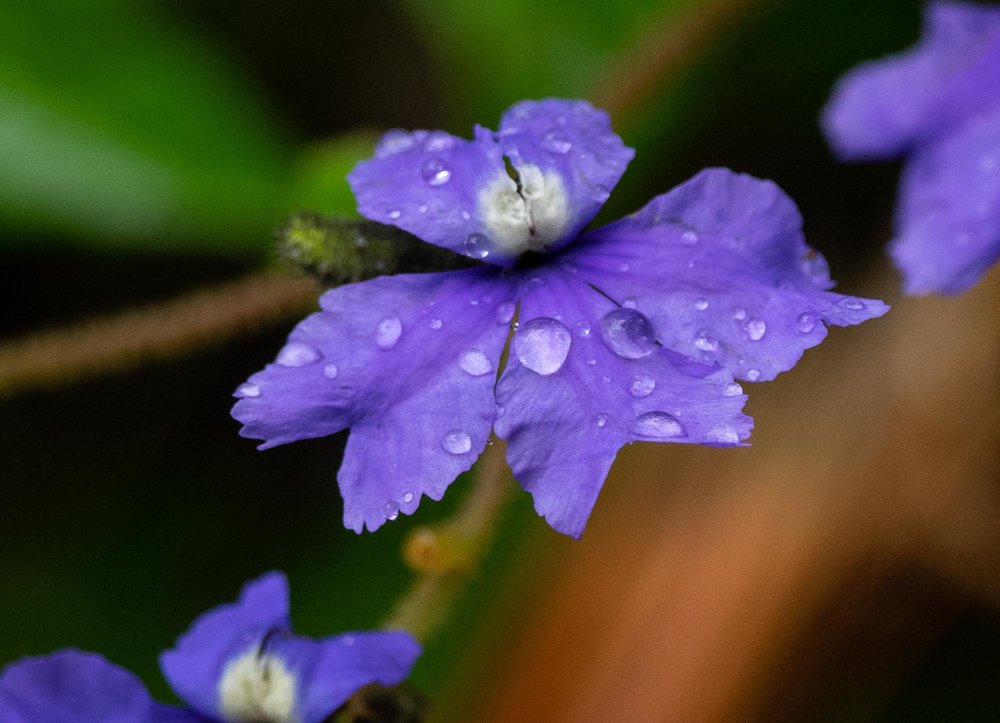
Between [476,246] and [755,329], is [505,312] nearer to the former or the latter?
[476,246]

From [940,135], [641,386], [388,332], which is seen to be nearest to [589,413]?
[641,386]

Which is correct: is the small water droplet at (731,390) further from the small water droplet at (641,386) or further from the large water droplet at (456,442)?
the large water droplet at (456,442)

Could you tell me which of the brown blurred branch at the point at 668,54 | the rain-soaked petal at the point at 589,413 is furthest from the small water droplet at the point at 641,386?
the brown blurred branch at the point at 668,54

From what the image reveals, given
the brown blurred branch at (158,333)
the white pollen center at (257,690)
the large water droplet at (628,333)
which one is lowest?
the white pollen center at (257,690)

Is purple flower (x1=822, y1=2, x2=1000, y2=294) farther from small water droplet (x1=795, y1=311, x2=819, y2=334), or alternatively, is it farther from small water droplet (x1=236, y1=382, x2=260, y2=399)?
small water droplet (x1=236, y1=382, x2=260, y2=399)

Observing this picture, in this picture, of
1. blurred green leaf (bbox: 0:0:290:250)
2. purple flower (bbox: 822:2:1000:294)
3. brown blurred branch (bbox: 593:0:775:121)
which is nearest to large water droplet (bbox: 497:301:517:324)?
purple flower (bbox: 822:2:1000:294)
